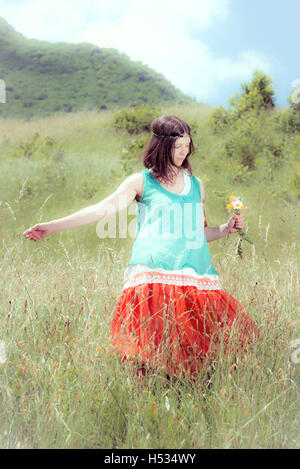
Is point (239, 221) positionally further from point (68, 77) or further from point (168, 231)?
point (68, 77)

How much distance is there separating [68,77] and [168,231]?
28067 mm

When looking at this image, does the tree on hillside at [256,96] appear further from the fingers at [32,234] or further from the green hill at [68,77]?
the green hill at [68,77]

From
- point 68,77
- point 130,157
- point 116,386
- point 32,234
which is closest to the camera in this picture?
point 116,386

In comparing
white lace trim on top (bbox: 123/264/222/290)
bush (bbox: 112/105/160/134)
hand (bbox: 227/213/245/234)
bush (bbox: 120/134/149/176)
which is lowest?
white lace trim on top (bbox: 123/264/222/290)

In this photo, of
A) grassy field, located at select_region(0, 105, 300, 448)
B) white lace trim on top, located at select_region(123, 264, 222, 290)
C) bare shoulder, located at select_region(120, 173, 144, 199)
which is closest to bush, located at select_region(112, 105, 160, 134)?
grassy field, located at select_region(0, 105, 300, 448)

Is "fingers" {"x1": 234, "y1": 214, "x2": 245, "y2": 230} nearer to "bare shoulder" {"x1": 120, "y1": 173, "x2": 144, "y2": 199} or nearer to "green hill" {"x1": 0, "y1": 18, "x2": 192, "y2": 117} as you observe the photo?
"bare shoulder" {"x1": 120, "y1": 173, "x2": 144, "y2": 199}

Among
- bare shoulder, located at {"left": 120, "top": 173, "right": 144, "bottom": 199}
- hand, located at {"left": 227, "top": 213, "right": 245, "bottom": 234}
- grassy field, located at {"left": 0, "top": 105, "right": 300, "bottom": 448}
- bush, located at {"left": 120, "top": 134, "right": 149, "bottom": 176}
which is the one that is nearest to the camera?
grassy field, located at {"left": 0, "top": 105, "right": 300, "bottom": 448}

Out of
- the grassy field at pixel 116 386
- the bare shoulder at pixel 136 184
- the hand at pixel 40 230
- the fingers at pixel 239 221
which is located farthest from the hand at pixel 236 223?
the hand at pixel 40 230

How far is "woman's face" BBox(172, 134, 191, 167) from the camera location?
251 cm

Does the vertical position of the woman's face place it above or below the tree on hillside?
below

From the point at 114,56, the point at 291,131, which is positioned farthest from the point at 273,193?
the point at 114,56

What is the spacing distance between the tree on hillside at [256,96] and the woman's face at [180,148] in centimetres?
744

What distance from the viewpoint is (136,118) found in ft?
33.4

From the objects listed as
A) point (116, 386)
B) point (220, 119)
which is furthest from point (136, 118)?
point (116, 386)
